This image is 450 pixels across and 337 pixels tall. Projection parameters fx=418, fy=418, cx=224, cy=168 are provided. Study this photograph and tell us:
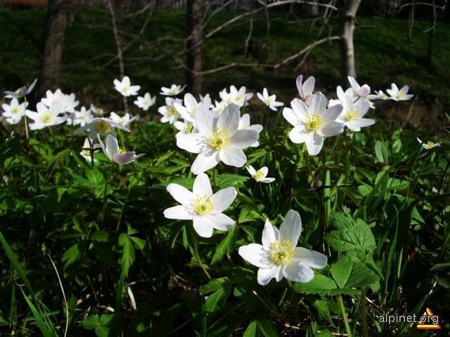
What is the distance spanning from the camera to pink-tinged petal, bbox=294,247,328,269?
3.21 feet

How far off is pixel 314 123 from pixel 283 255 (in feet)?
1.42

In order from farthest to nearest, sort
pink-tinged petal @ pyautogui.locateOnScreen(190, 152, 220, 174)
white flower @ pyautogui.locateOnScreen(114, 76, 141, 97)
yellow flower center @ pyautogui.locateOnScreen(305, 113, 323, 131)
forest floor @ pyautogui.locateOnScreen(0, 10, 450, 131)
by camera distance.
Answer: forest floor @ pyautogui.locateOnScreen(0, 10, 450, 131) < white flower @ pyautogui.locateOnScreen(114, 76, 141, 97) < yellow flower center @ pyautogui.locateOnScreen(305, 113, 323, 131) < pink-tinged petal @ pyautogui.locateOnScreen(190, 152, 220, 174)

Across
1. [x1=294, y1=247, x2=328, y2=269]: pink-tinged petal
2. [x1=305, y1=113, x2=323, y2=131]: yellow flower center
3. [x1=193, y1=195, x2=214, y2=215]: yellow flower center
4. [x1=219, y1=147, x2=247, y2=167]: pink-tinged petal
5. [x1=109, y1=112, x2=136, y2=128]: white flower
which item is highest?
[x1=305, y1=113, x2=323, y2=131]: yellow flower center

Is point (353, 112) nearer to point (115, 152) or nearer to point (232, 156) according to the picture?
point (232, 156)

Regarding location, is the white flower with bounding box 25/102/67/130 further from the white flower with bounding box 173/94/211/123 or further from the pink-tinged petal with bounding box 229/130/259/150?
the pink-tinged petal with bounding box 229/130/259/150

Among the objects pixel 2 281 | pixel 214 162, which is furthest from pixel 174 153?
pixel 2 281

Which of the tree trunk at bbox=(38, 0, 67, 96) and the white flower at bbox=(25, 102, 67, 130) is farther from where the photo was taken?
the tree trunk at bbox=(38, 0, 67, 96)

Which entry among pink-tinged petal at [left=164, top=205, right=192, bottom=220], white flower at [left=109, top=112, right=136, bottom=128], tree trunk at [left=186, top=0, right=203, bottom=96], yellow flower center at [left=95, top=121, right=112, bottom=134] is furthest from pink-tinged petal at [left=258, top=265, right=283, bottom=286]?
tree trunk at [left=186, top=0, right=203, bottom=96]

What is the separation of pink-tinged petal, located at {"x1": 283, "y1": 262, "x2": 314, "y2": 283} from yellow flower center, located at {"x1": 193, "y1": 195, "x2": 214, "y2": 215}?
241mm

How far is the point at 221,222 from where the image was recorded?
3.43 ft

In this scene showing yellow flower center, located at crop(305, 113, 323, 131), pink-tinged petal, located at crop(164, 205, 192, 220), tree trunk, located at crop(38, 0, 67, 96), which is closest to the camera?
pink-tinged petal, located at crop(164, 205, 192, 220)

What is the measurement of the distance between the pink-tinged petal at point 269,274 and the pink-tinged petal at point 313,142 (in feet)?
1.22

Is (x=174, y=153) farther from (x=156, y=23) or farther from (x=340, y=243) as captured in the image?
(x=156, y=23)

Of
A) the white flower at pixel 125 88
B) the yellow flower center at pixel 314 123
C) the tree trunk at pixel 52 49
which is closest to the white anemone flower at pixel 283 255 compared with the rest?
the yellow flower center at pixel 314 123
